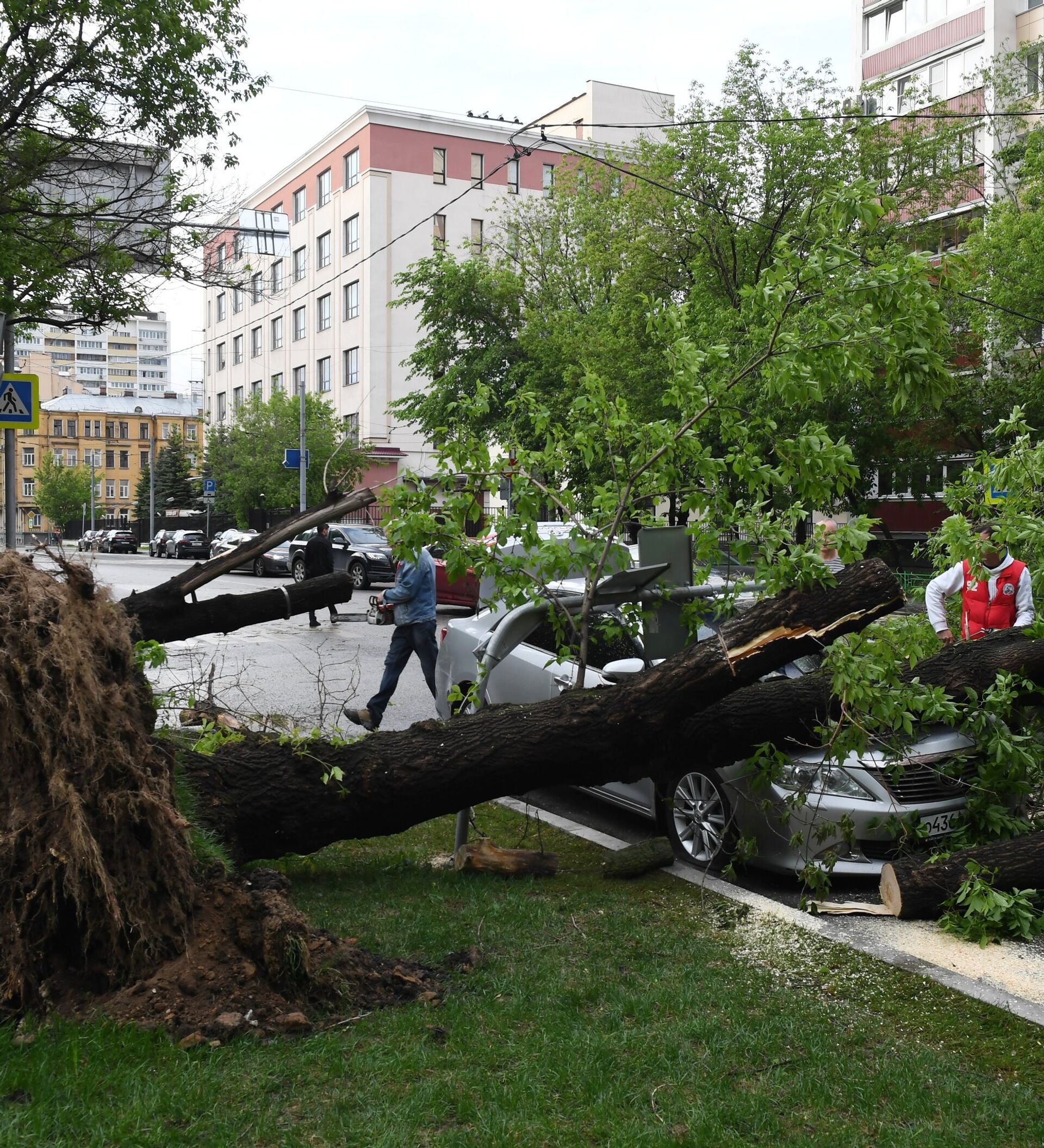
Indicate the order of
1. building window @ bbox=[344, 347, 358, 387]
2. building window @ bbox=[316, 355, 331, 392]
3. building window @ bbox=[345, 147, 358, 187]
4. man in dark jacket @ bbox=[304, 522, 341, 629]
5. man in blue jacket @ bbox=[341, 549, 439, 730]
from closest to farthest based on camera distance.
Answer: man in blue jacket @ bbox=[341, 549, 439, 730], man in dark jacket @ bbox=[304, 522, 341, 629], building window @ bbox=[345, 147, 358, 187], building window @ bbox=[344, 347, 358, 387], building window @ bbox=[316, 355, 331, 392]

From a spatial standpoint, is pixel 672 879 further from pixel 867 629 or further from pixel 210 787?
pixel 210 787

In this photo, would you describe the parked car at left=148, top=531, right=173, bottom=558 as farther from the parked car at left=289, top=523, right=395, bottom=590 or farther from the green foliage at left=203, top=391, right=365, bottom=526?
the parked car at left=289, top=523, right=395, bottom=590

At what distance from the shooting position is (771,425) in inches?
232

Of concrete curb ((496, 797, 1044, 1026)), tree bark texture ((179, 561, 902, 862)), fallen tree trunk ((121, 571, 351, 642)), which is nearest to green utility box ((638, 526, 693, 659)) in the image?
tree bark texture ((179, 561, 902, 862))

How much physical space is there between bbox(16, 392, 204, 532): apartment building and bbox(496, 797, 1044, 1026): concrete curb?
123416 millimetres

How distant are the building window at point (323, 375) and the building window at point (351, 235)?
18.9ft

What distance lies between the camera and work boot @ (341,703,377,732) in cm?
824

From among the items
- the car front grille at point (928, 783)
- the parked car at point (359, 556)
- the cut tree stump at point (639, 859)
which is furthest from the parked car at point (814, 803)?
the parked car at point (359, 556)

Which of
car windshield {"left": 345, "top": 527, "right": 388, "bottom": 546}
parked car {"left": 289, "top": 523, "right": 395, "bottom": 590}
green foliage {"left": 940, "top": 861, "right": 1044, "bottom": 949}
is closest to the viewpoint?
green foliage {"left": 940, "top": 861, "right": 1044, "bottom": 949}

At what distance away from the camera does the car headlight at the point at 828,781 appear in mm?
5961

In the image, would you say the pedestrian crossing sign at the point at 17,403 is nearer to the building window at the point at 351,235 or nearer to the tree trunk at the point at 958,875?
the tree trunk at the point at 958,875

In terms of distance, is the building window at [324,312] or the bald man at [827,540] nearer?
the bald man at [827,540]

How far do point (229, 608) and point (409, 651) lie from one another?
13.1 feet

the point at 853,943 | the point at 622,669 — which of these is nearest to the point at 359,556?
the point at 622,669
